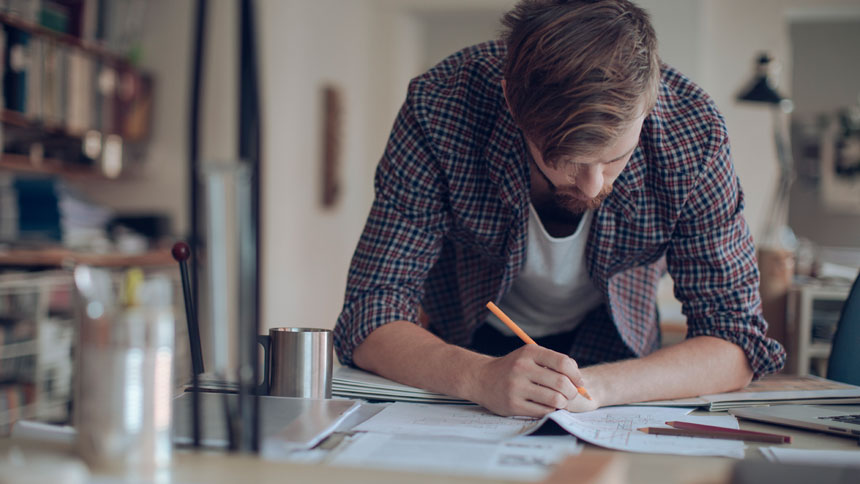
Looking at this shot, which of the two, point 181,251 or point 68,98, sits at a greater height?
point 68,98

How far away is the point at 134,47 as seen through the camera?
3590 mm

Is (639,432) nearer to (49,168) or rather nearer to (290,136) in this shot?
(49,168)

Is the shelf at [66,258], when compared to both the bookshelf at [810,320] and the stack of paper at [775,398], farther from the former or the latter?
the bookshelf at [810,320]

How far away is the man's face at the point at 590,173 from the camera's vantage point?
949 millimetres

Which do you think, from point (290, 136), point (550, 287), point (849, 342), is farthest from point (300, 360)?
point (290, 136)

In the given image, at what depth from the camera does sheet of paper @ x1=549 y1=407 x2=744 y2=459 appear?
729mm

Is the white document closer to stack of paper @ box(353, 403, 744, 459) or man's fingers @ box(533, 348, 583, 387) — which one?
stack of paper @ box(353, 403, 744, 459)

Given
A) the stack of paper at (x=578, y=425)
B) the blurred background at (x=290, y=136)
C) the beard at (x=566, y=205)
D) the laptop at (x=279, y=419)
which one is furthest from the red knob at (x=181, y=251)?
the blurred background at (x=290, y=136)

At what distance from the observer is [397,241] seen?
3.71 feet

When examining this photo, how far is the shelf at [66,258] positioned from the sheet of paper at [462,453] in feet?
6.27

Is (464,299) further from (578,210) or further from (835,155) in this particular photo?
(835,155)

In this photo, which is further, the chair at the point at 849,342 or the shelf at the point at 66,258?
the shelf at the point at 66,258

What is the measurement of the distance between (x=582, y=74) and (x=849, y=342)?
0.64 meters

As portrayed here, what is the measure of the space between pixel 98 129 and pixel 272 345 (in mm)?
2768
